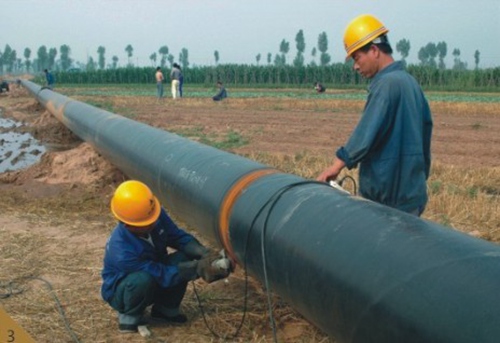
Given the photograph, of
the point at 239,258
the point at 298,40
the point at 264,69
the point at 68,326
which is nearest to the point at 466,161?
the point at 239,258

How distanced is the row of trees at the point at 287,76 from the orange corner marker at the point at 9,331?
3533 centimetres

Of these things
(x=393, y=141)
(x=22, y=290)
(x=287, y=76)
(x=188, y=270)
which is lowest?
(x=22, y=290)

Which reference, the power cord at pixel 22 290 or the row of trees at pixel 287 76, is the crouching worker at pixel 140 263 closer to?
the power cord at pixel 22 290

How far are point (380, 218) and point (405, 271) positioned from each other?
48 cm

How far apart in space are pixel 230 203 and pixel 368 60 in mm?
1319

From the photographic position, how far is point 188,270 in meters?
3.58

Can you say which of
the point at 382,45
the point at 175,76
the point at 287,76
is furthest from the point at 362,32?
the point at 287,76

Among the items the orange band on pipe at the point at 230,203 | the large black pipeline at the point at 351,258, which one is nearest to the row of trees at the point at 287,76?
the orange band on pipe at the point at 230,203

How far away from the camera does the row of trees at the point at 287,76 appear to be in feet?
118

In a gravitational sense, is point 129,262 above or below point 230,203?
below

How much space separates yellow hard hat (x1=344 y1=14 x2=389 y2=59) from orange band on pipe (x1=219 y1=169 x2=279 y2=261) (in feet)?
3.78

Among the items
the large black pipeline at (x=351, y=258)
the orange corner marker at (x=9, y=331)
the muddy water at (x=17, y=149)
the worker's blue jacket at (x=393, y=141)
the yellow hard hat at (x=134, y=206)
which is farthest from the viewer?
the muddy water at (x=17, y=149)

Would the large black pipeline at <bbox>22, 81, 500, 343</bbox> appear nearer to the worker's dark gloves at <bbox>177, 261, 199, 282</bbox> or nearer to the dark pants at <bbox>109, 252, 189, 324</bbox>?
the worker's dark gloves at <bbox>177, 261, 199, 282</bbox>

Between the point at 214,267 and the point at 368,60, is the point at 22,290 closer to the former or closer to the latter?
the point at 214,267
